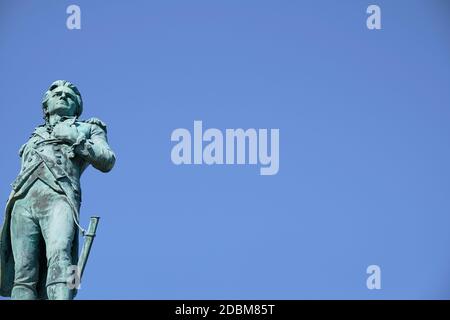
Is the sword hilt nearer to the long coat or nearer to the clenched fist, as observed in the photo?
the long coat

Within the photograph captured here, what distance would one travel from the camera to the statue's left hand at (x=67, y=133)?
4066 cm

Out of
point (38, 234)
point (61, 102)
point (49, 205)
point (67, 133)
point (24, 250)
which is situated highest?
point (61, 102)

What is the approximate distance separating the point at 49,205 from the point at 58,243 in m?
0.80

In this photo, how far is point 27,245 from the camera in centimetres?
4012

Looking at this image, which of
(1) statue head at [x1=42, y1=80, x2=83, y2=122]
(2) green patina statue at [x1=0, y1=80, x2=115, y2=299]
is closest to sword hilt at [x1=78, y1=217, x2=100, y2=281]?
(2) green patina statue at [x1=0, y1=80, x2=115, y2=299]

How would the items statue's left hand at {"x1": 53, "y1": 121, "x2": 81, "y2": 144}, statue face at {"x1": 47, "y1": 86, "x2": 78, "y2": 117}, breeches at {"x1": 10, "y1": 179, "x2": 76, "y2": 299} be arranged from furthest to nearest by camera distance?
statue face at {"x1": 47, "y1": 86, "x2": 78, "y2": 117}
statue's left hand at {"x1": 53, "y1": 121, "x2": 81, "y2": 144}
breeches at {"x1": 10, "y1": 179, "x2": 76, "y2": 299}

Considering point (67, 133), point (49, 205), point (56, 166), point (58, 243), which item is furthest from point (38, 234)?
point (67, 133)

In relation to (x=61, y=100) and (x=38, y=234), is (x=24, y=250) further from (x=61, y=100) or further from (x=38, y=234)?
(x=61, y=100)

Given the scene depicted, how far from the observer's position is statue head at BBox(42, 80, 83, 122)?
41250 mm

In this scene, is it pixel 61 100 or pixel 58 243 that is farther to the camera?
pixel 61 100

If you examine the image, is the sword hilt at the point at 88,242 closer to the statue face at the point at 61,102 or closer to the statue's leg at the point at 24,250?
the statue's leg at the point at 24,250

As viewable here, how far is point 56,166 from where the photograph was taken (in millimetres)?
40500

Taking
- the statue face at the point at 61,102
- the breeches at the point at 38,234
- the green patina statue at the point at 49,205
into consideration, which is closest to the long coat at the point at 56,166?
the green patina statue at the point at 49,205
